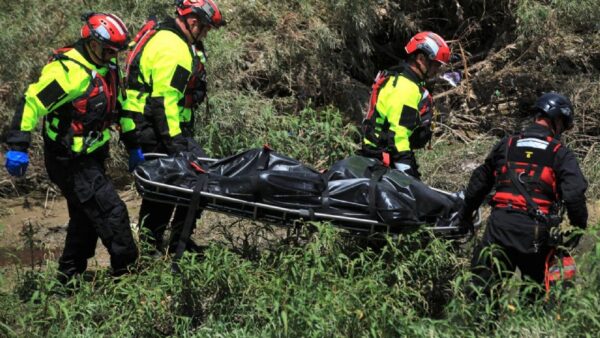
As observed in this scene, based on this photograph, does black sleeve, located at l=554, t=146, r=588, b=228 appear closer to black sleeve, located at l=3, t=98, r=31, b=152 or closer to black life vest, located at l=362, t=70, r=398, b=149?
black life vest, located at l=362, t=70, r=398, b=149

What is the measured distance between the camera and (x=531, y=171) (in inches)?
210

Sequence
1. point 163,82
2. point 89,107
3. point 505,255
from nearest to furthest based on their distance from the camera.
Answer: point 505,255
point 89,107
point 163,82

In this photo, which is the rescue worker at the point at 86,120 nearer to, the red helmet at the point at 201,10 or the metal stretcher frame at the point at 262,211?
the metal stretcher frame at the point at 262,211

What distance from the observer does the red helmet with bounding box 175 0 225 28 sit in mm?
6340

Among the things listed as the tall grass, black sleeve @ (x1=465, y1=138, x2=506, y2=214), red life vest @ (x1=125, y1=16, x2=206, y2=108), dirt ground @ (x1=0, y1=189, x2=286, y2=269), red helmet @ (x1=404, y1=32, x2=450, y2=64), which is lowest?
dirt ground @ (x1=0, y1=189, x2=286, y2=269)

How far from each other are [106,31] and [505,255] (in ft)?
9.39

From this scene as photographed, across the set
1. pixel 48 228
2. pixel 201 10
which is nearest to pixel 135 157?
pixel 201 10

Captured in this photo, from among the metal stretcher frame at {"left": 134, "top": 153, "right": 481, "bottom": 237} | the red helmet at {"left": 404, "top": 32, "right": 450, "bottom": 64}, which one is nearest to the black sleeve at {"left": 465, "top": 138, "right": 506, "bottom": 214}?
the metal stretcher frame at {"left": 134, "top": 153, "right": 481, "bottom": 237}

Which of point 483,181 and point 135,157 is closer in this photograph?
point 483,181

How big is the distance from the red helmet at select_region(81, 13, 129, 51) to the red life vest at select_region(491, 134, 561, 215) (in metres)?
2.54

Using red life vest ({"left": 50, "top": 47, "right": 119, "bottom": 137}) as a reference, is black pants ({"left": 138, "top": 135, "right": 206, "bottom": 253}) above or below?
below

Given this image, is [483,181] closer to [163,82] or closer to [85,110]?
[163,82]

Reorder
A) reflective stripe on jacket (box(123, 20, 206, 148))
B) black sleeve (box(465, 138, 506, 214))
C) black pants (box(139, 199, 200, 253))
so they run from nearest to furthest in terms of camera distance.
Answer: black sleeve (box(465, 138, 506, 214)), reflective stripe on jacket (box(123, 20, 206, 148)), black pants (box(139, 199, 200, 253))

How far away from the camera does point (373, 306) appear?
527 centimetres
